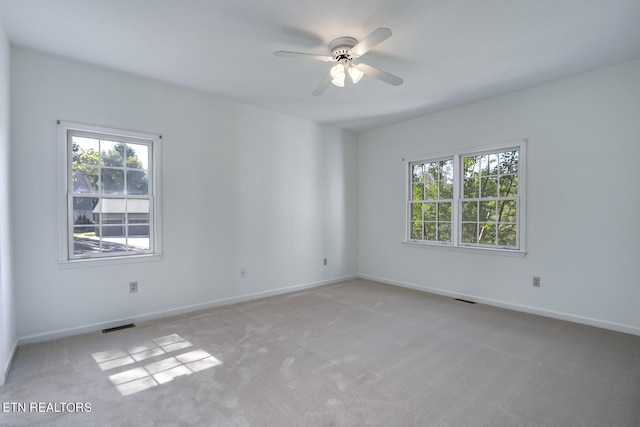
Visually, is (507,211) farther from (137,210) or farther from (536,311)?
(137,210)

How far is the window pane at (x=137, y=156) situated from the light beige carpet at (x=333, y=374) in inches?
70.1

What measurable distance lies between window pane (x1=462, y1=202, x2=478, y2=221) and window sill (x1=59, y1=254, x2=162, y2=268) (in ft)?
13.3

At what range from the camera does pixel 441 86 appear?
3678 millimetres

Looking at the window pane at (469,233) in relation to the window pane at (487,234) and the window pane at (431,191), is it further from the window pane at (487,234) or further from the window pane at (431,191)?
the window pane at (431,191)

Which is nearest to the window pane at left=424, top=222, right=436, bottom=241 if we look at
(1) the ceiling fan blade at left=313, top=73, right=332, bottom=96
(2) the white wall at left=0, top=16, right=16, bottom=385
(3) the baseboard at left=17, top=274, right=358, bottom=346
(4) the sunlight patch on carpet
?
(3) the baseboard at left=17, top=274, right=358, bottom=346

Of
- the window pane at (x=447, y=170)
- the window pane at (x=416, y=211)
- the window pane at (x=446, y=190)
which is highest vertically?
the window pane at (x=447, y=170)

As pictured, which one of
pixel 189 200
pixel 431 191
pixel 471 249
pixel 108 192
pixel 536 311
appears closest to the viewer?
pixel 108 192

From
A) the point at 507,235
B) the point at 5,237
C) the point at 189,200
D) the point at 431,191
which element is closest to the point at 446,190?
the point at 431,191

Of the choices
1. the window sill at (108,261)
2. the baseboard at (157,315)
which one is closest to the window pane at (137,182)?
the window sill at (108,261)

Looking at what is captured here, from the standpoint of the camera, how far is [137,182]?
137 inches

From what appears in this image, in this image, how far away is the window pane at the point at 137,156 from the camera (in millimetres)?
3447

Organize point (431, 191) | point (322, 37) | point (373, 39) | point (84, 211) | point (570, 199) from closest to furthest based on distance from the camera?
point (373, 39) < point (322, 37) < point (84, 211) < point (570, 199) < point (431, 191)

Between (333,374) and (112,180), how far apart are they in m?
2.99

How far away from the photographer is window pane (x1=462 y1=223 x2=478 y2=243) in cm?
432
